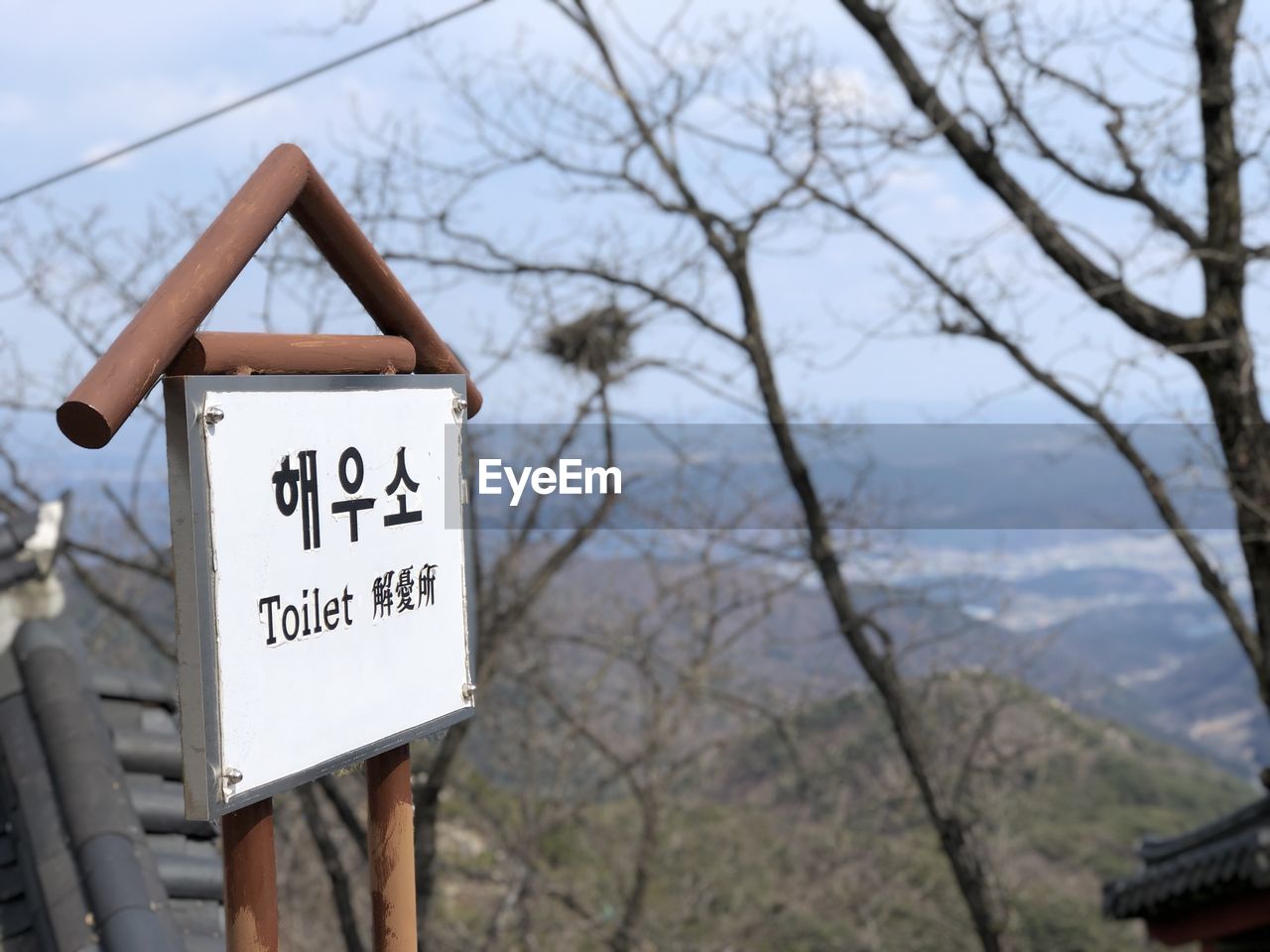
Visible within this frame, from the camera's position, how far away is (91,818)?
2.56m

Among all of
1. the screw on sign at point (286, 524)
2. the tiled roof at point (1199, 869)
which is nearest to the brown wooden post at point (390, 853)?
the screw on sign at point (286, 524)

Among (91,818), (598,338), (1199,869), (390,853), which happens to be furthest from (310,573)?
(598,338)

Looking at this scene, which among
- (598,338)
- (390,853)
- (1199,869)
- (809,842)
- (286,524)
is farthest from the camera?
(809,842)

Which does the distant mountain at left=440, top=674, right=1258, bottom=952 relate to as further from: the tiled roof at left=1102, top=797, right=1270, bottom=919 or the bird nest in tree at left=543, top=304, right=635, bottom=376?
the bird nest in tree at left=543, top=304, right=635, bottom=376

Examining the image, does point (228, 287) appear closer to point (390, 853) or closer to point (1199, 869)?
point (390, 853)

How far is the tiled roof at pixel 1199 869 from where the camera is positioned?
17.3 feet

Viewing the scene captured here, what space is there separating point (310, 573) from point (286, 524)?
7 cm

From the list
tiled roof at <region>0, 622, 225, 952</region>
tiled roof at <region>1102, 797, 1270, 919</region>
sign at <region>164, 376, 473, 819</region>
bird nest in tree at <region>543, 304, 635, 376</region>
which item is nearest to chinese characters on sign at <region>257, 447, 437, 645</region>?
sign at <region>164, 376, 473, 819</region>

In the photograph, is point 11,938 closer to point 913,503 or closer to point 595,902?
point 913,503

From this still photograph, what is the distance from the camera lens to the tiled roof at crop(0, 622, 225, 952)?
2.35m

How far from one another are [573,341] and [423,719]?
6.64 metres

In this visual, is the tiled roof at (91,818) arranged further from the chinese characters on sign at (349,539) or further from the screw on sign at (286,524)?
the chinese characters on sign at (349,539)

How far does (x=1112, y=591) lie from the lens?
3541 centimetres

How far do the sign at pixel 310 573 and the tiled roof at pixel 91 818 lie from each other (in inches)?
44.2
